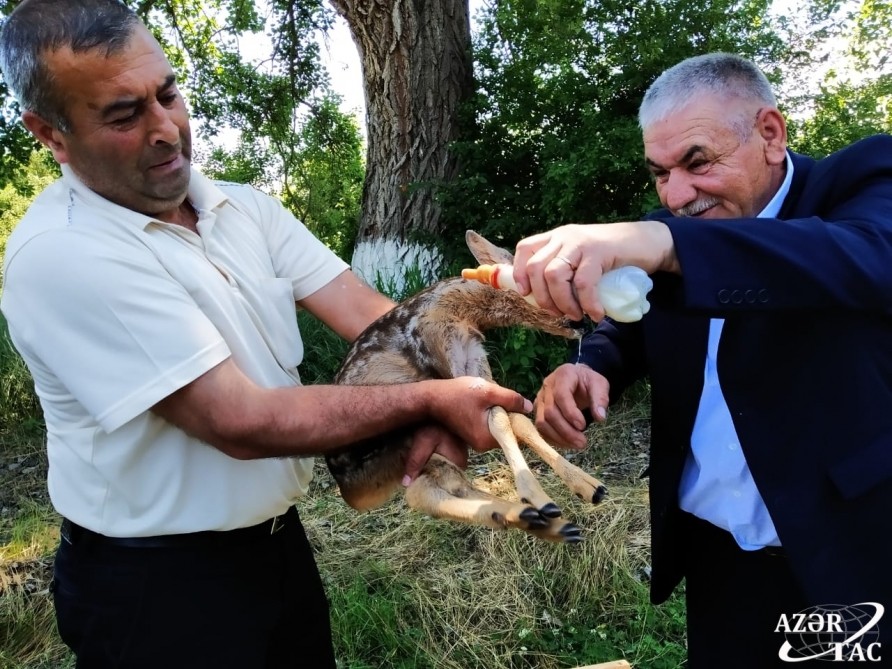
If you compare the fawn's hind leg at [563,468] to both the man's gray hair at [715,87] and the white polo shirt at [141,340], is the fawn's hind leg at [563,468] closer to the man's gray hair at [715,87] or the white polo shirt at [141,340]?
the white polo shirt at [141,340]

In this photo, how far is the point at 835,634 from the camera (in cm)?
229

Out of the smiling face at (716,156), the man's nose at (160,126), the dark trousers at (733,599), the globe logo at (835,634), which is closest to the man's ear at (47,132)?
the man's nose at (160,126)

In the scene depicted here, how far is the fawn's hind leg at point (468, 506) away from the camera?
7.32ft

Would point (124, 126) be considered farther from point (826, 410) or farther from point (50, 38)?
point (826, 410)

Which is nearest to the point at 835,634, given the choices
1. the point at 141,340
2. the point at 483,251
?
the point at 483,251

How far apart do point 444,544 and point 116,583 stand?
3.07m

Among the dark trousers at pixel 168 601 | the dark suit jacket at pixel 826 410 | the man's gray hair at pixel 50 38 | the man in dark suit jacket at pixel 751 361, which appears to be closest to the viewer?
the man in dark suit jacket at pixel 751 361

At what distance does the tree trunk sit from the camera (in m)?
6.86

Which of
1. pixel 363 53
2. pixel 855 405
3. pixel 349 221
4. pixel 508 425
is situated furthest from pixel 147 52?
pixel 349 221

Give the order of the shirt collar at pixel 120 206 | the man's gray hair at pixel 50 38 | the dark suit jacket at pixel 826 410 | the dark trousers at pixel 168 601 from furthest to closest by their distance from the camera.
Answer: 1. the dark trousers at pixel 168 601
2. the shirt collar at pixel 120 206
3. the man's gray hair at pixel 50 38
4. the dark suit jacket at pixel 826 410

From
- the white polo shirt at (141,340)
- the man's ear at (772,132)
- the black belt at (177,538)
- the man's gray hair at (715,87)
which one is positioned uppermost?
the man's gray hair at (715,87)

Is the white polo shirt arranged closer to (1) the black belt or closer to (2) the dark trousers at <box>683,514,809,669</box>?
(1) the black belt

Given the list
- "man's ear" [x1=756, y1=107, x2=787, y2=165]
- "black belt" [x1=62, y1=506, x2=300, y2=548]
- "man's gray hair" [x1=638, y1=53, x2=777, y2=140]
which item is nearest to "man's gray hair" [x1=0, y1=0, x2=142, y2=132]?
"black belt" [x1=62, y1=506, x2=300, y2=548]

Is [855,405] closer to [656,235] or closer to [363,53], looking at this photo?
[656,235]
